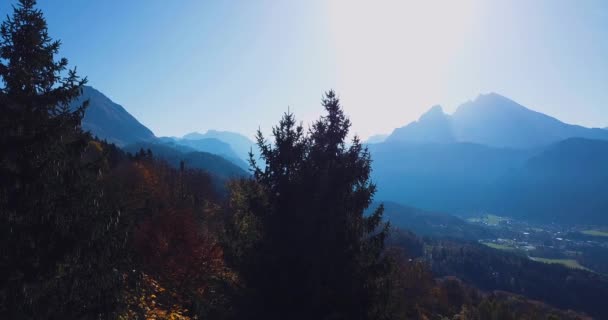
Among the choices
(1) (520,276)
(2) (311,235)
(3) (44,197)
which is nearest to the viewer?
(3) (44,197)

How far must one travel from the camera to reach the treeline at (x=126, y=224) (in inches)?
→ 401

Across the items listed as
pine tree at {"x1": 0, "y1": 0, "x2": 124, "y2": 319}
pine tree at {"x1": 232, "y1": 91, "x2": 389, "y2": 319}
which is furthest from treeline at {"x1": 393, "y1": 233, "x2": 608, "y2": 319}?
pine tree at {"x1": 0, "y1": 0, "x2": 124, "y2": 319}

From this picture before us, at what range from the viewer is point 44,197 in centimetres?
1049

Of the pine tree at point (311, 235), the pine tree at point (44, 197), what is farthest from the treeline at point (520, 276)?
the pine tree at point (44, 197)

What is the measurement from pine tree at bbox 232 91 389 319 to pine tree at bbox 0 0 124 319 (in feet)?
16.1

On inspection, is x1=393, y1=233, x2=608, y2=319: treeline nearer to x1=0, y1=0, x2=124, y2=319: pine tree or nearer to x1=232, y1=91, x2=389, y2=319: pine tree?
x1=232, y1=91, x2=389, y2=319: pine tree

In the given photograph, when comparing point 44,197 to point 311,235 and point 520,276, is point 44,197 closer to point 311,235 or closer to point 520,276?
point 311,235

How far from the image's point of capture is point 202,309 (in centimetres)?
1516

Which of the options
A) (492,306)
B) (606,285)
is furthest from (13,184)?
(606,285)

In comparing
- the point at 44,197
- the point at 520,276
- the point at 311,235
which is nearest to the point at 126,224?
the point at 44,197

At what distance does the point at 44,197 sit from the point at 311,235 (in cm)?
810

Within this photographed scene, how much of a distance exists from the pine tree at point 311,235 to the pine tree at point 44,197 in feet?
16.1

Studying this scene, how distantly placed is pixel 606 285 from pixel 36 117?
675 feet

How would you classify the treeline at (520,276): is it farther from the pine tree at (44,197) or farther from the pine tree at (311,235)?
the pine tree at (44,197)
